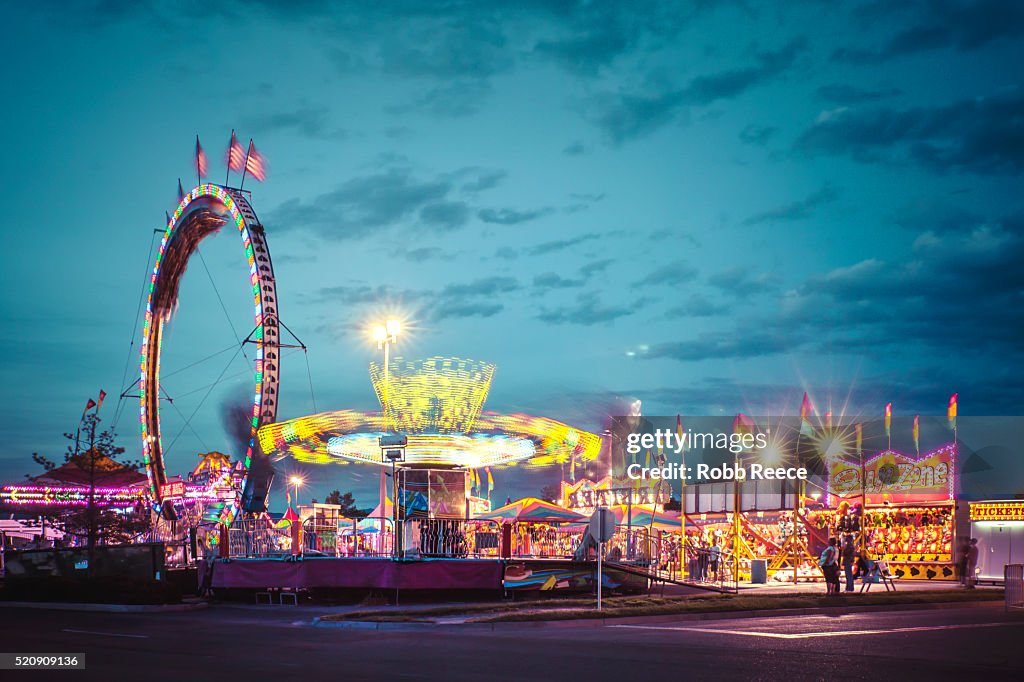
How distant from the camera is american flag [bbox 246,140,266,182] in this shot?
47375mm

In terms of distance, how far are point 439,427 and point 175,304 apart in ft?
78.9

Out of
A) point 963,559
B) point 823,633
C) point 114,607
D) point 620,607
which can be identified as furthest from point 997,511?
point 114,607

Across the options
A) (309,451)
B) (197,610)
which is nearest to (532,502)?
(309,451)

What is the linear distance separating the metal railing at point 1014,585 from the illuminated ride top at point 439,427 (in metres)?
13.4

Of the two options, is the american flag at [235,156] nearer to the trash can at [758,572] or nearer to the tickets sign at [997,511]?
the trash can at [758,572]

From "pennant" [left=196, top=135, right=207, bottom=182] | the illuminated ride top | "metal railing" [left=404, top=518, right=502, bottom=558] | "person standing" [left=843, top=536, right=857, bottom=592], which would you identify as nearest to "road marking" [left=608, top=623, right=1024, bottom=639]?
"metal railing" [left=404, top=518, right=502, bottom=558]

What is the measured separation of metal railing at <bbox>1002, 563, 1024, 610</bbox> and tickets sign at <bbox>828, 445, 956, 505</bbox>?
615 inches

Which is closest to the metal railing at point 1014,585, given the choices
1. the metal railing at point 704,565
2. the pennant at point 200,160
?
the metal railing at point 704,565

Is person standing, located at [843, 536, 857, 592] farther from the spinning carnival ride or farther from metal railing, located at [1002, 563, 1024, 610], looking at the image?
the spinning carnival ride

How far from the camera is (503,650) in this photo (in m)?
16.0

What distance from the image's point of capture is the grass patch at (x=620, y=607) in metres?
21.6

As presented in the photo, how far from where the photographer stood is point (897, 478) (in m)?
43.8

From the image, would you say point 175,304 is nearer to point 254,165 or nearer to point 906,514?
point 254,165

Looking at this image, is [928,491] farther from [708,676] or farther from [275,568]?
[708,676]
